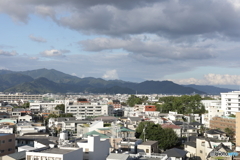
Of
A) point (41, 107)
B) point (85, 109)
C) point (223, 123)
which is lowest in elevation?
point (41, 107)

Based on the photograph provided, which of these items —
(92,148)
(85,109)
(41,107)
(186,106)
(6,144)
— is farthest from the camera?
(41,107)

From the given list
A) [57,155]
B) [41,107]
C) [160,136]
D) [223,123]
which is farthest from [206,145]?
[41,107]

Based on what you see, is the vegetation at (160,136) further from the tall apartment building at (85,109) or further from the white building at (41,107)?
the white building at (41,107)

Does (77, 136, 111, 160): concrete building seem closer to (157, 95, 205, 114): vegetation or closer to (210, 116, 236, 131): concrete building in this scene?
(210, 116, 236, 131): concrete building

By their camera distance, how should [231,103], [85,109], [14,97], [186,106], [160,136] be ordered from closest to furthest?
[160,136]
[231,103]
[186,106]
[85,109]
[14,97]

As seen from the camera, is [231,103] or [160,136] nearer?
[160,136]

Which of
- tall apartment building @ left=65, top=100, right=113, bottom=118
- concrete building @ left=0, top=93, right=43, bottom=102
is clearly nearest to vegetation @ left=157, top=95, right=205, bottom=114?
tall apartment building @ left=65, top=100, right=113, bottom=118

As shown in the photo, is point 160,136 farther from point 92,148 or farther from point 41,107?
point 41,107

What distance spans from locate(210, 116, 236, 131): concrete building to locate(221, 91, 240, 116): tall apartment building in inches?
548

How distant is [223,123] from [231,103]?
57.9ft

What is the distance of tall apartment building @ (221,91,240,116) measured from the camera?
59656 millimetres

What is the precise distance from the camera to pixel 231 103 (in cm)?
6069

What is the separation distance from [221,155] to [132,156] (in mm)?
7260

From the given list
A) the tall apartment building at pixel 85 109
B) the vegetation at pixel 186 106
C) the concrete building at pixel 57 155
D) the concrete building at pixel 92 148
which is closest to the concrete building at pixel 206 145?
the concrete building at pixel 92 148
